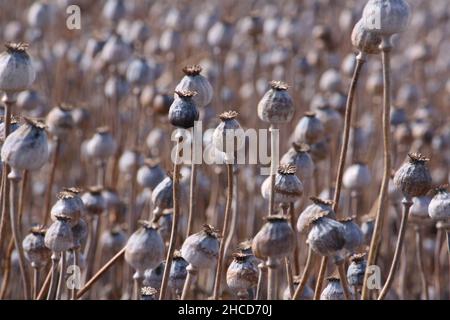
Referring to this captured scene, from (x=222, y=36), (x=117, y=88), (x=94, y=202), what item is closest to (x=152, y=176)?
(x=94, y=202)

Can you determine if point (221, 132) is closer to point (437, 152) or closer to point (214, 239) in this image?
point (214, 239)

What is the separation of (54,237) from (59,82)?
2100 mm

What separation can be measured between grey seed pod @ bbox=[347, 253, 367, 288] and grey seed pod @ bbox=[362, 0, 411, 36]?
54cm

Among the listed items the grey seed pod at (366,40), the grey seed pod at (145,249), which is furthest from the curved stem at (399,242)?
the grey seed pod at (145,249)

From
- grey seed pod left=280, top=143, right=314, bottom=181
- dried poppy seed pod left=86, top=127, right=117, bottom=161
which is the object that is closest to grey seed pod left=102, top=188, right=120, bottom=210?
dried poppy seed pod left=86, top=127, right=117, bottom=161

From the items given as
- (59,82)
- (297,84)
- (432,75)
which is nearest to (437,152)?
(297,84)

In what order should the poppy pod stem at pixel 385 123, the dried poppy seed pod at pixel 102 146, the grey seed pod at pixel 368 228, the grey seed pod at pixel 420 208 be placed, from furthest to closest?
the dried poppy seed pod at pixel 102 146 < the grey seed pod at pixel 368 228 < the grey seed pod at pixel 420 208 < the poppy pod stem at pixel 385 123

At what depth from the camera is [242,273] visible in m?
1.74

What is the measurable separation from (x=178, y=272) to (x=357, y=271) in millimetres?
426

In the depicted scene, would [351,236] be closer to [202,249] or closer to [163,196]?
[202,249]

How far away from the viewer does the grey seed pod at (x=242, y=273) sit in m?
1.74

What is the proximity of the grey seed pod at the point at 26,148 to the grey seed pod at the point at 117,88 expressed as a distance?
1.50 m

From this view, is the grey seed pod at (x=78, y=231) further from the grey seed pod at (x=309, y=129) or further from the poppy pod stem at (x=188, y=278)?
the grey seed pod at (x=309, y=129)

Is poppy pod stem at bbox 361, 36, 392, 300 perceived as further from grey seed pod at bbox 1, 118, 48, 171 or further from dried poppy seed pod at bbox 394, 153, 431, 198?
grey seed pod at bbox 1, 118, 48, 171
